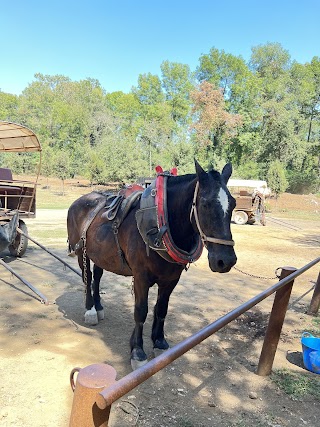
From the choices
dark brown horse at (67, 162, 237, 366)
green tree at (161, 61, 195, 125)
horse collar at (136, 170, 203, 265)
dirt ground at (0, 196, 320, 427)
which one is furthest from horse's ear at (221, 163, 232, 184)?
green tree at (161, 61, 195, 125)

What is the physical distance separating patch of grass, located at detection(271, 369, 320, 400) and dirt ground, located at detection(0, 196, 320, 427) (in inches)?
2.7

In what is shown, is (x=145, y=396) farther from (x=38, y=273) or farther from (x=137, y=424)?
(x=38, y=273)

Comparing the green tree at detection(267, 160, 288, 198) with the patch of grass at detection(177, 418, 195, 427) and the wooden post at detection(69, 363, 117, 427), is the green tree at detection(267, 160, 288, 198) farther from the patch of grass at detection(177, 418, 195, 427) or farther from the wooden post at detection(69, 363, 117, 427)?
the wooden post at detection(69, 363, 117, 427)

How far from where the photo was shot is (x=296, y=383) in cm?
293

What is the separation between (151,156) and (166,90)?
20.5 meters

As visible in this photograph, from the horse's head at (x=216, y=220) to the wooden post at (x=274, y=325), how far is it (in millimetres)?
955

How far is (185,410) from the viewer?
2.48m

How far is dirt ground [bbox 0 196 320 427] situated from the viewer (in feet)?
8.02

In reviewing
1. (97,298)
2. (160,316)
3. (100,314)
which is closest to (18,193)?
(97,298)

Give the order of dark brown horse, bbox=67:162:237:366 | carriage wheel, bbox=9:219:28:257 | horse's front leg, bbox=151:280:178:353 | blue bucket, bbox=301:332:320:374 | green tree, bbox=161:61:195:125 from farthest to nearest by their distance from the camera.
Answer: green tree, bbox=161:61:195:125 → carriage wheel, bbox=9:219:28:257 → horse's front leg, bbox=151:280:178:353 → blue bucket, bbox=301:332:320:374 → dark brown horse, bbox=67:162:237:366

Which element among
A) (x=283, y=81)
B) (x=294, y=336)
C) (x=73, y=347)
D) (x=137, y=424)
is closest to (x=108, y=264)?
(x=73, y=347)

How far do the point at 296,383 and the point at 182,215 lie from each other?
186 cm

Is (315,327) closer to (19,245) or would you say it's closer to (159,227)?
(159,227)

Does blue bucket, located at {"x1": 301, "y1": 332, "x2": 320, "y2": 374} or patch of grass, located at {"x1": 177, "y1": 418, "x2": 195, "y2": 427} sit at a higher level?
blue bucket, located at {"x1": 301, "y1": 332, "x2": 320, "y2": 374}
